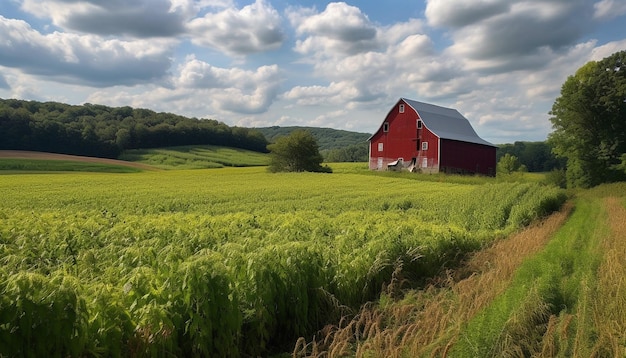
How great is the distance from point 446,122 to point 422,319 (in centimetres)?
6099

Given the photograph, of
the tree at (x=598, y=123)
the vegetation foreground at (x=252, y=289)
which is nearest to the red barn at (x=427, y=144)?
the tree at (x=598, y=123)

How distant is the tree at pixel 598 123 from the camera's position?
48469 mm

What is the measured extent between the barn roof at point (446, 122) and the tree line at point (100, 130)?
68060 mm

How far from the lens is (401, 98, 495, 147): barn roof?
61634 millimetres

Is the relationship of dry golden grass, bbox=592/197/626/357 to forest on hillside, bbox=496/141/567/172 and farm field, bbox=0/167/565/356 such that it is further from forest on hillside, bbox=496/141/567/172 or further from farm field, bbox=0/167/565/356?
forest on hillside, bbox=496/141/567/172

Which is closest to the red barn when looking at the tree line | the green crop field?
the green crop field

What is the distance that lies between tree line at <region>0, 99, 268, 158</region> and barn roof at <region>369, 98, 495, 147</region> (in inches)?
2668

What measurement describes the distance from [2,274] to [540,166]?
140 metres

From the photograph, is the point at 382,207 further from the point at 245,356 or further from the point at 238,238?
the point at 245,356

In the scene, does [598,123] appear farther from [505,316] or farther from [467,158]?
[505,316]

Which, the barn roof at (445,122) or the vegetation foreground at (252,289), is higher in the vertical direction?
the barn roof at (445,122)

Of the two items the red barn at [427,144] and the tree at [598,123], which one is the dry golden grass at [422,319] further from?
the red barn at [427,144]

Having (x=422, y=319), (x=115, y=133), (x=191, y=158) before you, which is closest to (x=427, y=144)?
(x=422, y=319)

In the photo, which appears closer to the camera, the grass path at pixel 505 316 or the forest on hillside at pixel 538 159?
the grass path at pixel 505 316
